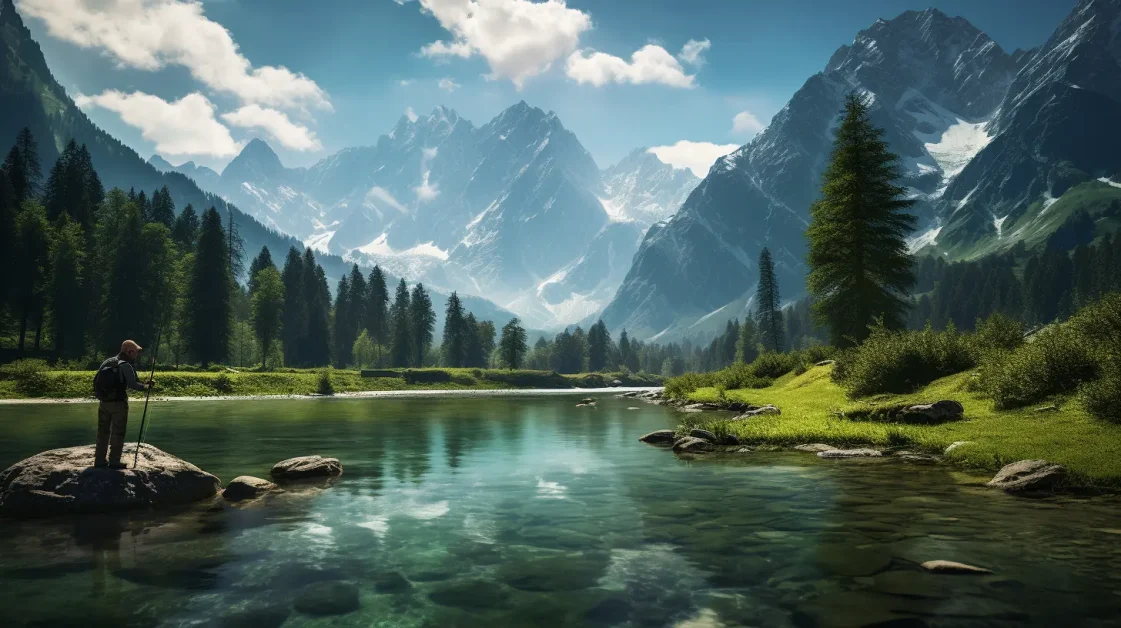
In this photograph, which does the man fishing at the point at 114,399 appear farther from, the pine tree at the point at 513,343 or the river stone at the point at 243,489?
the pine tree at the point at 513,343

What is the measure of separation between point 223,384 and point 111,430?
221ft

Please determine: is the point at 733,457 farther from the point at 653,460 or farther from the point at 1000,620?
the point at 1000,620

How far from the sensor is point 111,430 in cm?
1617

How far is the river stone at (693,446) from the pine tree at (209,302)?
3314 inches

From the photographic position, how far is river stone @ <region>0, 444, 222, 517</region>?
15.2 m

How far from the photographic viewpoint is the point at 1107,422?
61.5 ft

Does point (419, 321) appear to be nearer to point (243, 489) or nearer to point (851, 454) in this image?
point (243, 489)

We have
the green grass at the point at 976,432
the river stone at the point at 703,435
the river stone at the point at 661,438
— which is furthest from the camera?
the river stone at the point at 661,438

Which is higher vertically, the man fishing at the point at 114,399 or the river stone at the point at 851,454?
the man fishing at the point at 114,399

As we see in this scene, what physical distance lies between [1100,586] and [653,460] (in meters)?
16.2

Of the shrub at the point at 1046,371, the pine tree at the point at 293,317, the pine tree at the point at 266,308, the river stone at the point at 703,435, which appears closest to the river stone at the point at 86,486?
the river stone at the point at 703,435

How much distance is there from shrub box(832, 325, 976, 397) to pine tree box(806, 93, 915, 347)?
485 inches

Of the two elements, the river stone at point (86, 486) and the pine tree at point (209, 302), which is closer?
the river stone at point (86, 486)

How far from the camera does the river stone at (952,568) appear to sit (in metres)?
10.6
